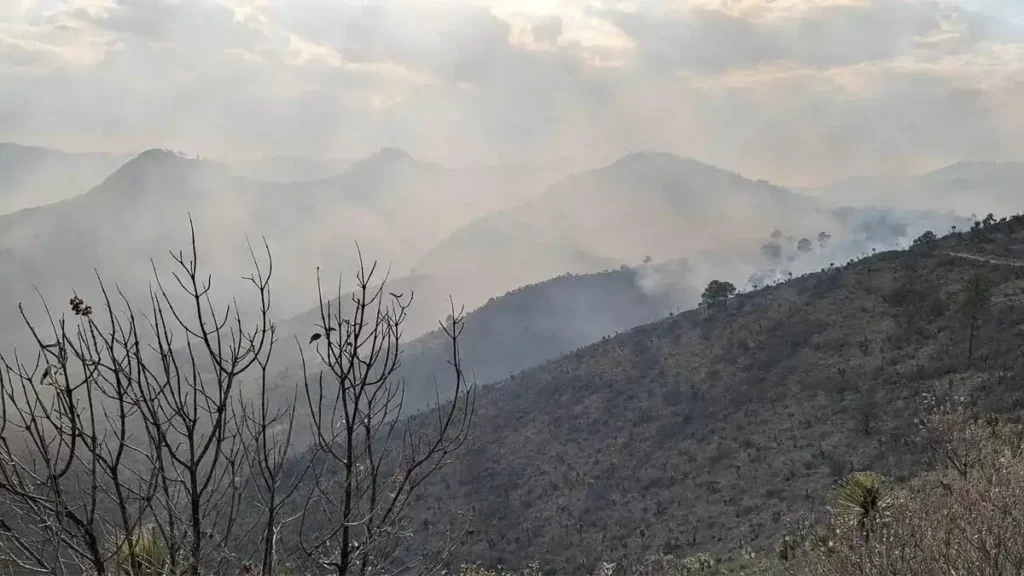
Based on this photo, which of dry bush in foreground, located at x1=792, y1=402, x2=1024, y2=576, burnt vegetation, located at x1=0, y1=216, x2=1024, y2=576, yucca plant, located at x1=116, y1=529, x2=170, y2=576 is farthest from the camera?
dry bush in foreground, located at x1=792, y1=402, x2=1024, y2=576

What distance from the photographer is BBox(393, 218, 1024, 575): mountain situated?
24266 millimetres

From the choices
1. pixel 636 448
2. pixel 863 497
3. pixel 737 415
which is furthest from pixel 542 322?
pixel 863 497

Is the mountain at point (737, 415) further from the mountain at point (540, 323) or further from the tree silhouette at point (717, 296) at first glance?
the mountain at point (540, 323)

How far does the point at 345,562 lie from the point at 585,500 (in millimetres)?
28068

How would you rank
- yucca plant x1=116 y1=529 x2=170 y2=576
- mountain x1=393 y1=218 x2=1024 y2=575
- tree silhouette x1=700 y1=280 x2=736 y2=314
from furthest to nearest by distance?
1. tree silhouette x1=700 y1=280 x2=736 y2=314
2. mountain x1=393 y1=218 x2=1024 y2=575
3. yucca plant x1=116 y1=529 x2=170 y2=576

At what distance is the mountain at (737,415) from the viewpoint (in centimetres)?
2427

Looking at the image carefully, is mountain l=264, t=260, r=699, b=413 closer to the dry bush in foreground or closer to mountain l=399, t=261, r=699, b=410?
mountain l=399, t=261, r=699, b=410

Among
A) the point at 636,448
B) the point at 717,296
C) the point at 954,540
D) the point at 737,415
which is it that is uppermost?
the point at 954,540

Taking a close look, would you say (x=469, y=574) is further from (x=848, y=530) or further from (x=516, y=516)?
(x=516, y=516)

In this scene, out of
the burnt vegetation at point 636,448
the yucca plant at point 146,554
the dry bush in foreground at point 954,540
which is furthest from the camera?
the dry bush in foreground at point 954,540

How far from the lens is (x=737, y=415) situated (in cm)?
3359

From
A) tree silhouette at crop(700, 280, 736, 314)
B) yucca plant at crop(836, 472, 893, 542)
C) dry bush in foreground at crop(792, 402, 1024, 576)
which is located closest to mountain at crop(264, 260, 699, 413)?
tree silhouette at crop(700, 280, 736, 314)

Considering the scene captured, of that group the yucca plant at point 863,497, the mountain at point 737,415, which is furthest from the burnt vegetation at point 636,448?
the mountain at point 737,415

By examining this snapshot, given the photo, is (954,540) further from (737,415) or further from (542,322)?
(542,322)
